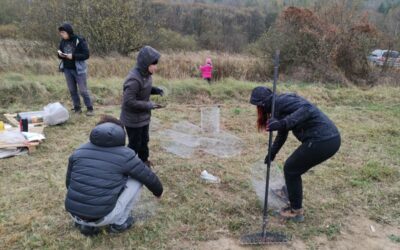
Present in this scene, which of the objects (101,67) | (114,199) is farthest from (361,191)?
(101,67)

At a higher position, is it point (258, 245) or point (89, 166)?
point (89, 166)

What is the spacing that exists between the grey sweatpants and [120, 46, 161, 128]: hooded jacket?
0.93 meters

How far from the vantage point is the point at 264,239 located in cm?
310

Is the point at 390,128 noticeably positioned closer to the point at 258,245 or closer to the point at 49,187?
the point at 258,245

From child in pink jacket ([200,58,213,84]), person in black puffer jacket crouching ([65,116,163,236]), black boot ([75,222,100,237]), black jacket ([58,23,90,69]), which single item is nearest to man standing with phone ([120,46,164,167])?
person in black puffer jacket crouching ([65,116,163,236])

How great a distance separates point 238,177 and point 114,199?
1818 millimetres

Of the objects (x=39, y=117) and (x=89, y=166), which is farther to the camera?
(x=39, y=117)

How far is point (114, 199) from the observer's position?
9.51ft

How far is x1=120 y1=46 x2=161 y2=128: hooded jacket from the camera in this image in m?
3.65

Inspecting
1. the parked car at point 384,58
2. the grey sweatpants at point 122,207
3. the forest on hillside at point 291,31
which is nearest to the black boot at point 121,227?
the grey sweatpants at point 122,207

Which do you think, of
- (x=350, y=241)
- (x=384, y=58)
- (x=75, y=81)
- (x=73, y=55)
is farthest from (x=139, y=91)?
(x=384, y=58)

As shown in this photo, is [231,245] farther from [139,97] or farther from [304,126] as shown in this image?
[139,97]

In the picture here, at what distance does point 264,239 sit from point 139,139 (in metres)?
1.70

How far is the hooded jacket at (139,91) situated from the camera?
3.65m
